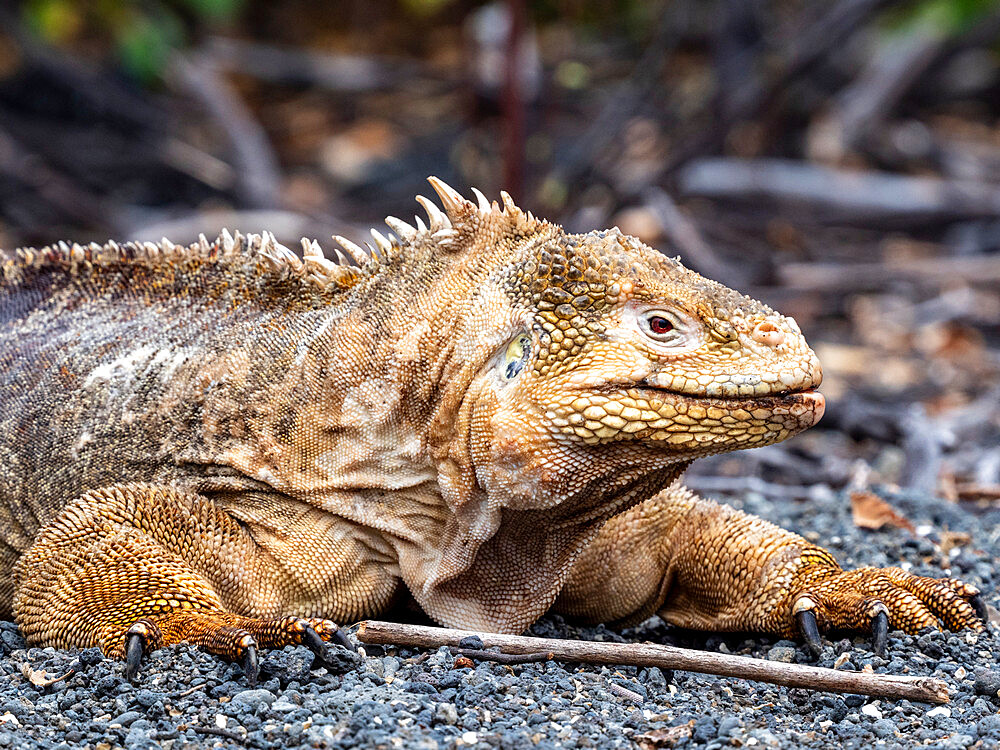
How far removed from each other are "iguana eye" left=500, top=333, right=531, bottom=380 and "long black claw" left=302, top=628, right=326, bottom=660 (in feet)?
3.77

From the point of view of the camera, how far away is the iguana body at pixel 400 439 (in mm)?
4355

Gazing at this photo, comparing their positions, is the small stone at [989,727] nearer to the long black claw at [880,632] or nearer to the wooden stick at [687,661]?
the wooden stick at [687,661]

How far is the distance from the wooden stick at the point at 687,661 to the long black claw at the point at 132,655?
0.79 metres

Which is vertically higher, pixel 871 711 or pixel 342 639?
pixel 871 711

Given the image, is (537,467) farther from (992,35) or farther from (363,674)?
(992,35)

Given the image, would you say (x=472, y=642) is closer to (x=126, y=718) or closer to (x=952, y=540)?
(x=126, y=718)

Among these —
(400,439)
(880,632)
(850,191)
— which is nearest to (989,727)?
(880,632)

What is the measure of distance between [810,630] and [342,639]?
189 cm

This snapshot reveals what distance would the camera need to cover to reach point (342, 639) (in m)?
4.34

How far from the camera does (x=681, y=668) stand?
4336mm

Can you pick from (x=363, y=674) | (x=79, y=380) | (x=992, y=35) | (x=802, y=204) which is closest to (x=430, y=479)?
(x=363, y=674)

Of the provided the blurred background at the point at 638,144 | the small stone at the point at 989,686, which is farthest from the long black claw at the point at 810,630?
the blurred background at the point at 638,144

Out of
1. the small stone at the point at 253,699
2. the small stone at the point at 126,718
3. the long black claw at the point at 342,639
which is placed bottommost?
the small stone at the point at 126,718

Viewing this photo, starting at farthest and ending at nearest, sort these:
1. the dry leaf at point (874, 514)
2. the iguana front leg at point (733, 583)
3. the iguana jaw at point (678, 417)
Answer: the dry leaf at point (874, 514), the iguana front leg at point (733, 583), the iguana jaw at point (678, 417)
